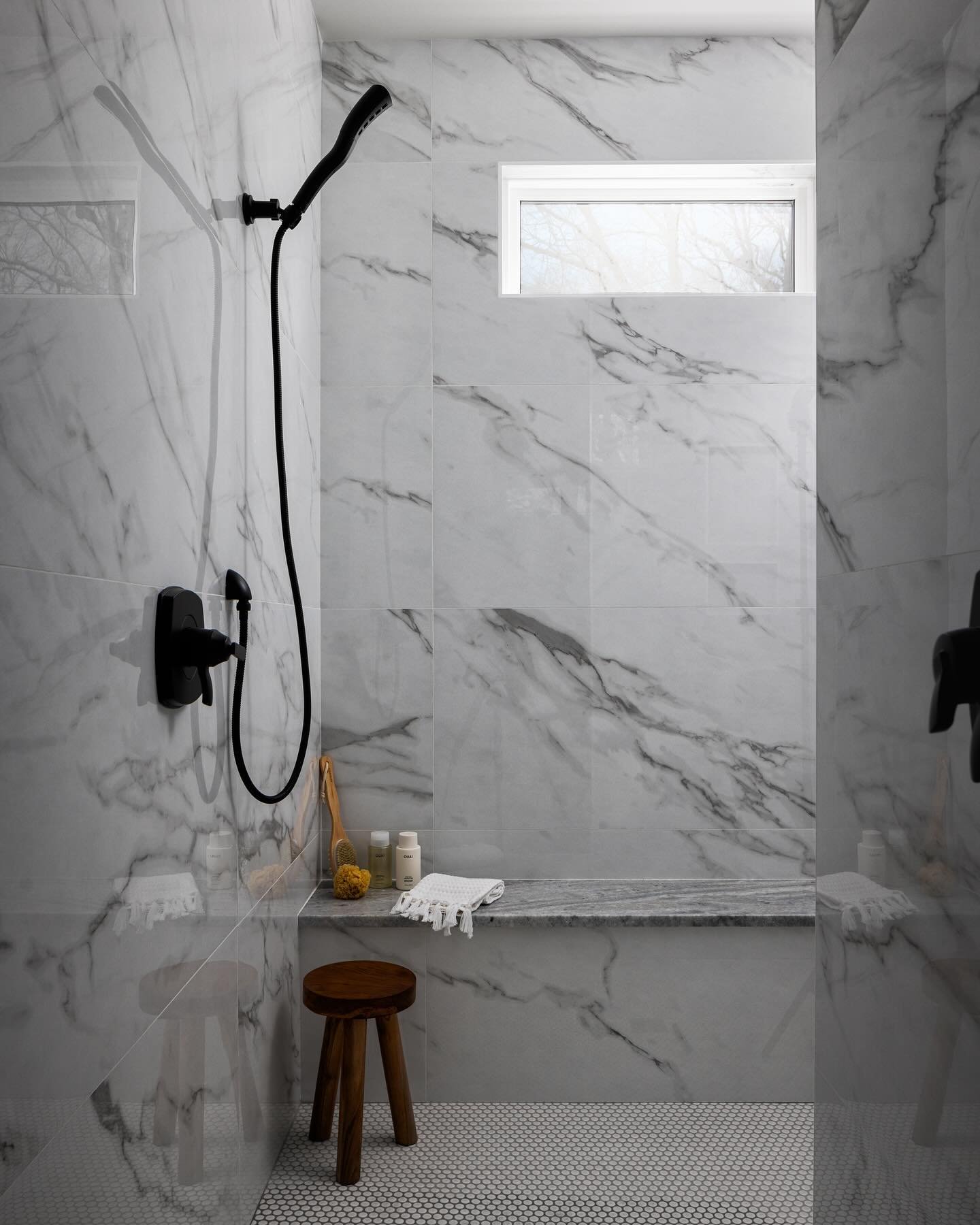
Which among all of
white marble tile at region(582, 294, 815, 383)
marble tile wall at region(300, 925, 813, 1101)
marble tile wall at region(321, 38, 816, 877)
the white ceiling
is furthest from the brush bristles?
the white ceiling

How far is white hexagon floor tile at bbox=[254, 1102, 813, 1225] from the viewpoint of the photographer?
1.90 metres

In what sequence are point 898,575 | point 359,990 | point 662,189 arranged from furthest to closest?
1. point 662,189
2. point 359,990
3. point 898,575

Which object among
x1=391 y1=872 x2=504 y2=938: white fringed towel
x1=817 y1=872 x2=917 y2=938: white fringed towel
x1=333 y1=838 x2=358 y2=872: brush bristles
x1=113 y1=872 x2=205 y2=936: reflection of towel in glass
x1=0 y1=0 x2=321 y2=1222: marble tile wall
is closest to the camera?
x1=817 y1=872 x2=917 y2=938: white fringed towel

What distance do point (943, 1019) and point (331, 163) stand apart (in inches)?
65.1

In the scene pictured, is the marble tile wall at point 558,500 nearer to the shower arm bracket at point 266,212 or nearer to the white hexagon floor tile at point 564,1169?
the white hexagon floor tile at point 564,1169

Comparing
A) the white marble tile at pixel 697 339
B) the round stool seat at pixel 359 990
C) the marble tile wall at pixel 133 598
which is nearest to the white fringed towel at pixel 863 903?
the marble tile wall at pixel 133 598

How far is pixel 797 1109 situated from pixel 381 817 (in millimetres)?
1305

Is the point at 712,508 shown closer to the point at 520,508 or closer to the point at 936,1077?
the point at 520,508

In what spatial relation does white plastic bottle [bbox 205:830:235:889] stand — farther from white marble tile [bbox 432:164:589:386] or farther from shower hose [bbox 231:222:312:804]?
white marble tile [bbox 432:164:589:386]

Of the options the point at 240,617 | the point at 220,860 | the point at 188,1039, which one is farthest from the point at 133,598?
the point at 188,1039

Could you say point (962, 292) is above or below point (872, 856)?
above

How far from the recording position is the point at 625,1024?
235 centimetres

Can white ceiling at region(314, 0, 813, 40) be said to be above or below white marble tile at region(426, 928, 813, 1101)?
above

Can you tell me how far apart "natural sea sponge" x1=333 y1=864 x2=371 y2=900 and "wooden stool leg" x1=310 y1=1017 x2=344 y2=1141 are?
1.17 feet
